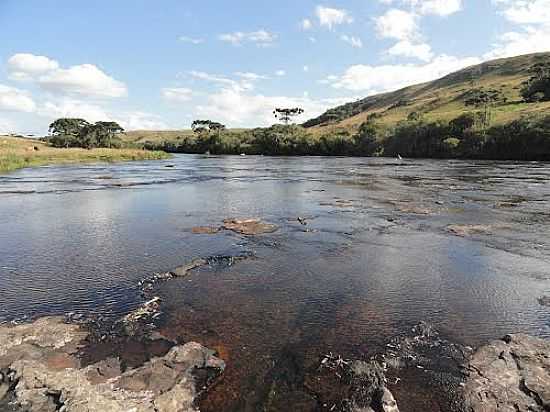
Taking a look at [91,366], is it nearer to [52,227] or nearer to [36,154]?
[52,227]

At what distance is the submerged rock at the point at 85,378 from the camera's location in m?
6.88

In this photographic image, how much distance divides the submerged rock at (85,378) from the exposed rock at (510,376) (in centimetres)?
463

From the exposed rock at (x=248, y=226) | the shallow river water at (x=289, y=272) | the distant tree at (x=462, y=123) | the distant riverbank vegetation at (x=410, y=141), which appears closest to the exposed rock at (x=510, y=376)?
the shallow river water at (x=289, y=272)

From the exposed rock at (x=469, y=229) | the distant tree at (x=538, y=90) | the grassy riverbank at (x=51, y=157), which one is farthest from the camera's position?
A: the distant tree at (x=538, y=90)

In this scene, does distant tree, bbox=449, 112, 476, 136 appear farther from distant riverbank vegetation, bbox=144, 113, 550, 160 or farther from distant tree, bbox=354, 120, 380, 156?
distant tree, bbox=354, 120, 380, 156

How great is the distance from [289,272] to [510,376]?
7.34 m

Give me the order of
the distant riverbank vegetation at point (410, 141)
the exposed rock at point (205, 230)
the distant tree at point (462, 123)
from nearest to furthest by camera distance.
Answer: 1. the exposed rock at point (205, 230)
2. the distant riverbank vegetation at point (410, 141)
3. the distant tree at point (462, 123)

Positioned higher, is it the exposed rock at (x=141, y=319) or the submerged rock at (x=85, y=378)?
the submerged rock at (x=85, y=378)

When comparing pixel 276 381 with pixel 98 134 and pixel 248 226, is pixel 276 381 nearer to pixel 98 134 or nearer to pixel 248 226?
pixel 248 226

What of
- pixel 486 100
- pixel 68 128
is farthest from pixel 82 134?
pixel 486 100

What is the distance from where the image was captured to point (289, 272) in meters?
14.0

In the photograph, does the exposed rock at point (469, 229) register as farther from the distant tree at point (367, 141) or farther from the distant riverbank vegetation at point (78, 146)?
the distant tree at point (367, 141)

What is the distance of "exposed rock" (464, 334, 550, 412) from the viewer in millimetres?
6988

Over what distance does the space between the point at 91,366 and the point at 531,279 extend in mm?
12339
